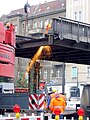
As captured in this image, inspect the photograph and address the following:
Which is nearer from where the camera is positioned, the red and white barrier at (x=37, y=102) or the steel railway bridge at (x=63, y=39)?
the red and white barrier at (x=37, y=102)

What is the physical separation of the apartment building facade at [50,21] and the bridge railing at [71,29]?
3361cm

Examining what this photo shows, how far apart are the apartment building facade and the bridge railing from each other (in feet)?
110

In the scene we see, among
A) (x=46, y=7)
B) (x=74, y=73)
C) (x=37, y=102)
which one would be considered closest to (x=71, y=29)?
(x=37, y=102)

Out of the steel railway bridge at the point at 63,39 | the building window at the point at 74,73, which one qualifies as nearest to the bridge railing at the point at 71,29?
the steel railway bridge at the point at 63,39

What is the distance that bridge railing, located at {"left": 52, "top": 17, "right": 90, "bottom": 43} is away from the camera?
75.8 feet

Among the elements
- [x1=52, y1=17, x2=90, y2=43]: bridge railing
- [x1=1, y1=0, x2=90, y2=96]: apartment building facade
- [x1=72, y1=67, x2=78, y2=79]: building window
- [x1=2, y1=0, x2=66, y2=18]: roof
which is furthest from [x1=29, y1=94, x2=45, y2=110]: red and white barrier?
[x1=2, y1=0, x2=66, y2=18]: roof

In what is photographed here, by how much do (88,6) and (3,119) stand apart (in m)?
58.9

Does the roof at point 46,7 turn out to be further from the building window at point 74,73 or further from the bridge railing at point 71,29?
the bridge railing at point 71,29

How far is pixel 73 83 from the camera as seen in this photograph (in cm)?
6925

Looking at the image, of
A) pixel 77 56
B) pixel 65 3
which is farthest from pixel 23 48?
pixel 65 3

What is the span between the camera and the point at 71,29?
80.7 ft

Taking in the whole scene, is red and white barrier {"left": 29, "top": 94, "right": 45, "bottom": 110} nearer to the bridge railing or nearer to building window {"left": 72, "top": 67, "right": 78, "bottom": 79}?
the bridge railing

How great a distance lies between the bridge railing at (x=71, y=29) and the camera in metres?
23.1

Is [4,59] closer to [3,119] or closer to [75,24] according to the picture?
[3,119]
